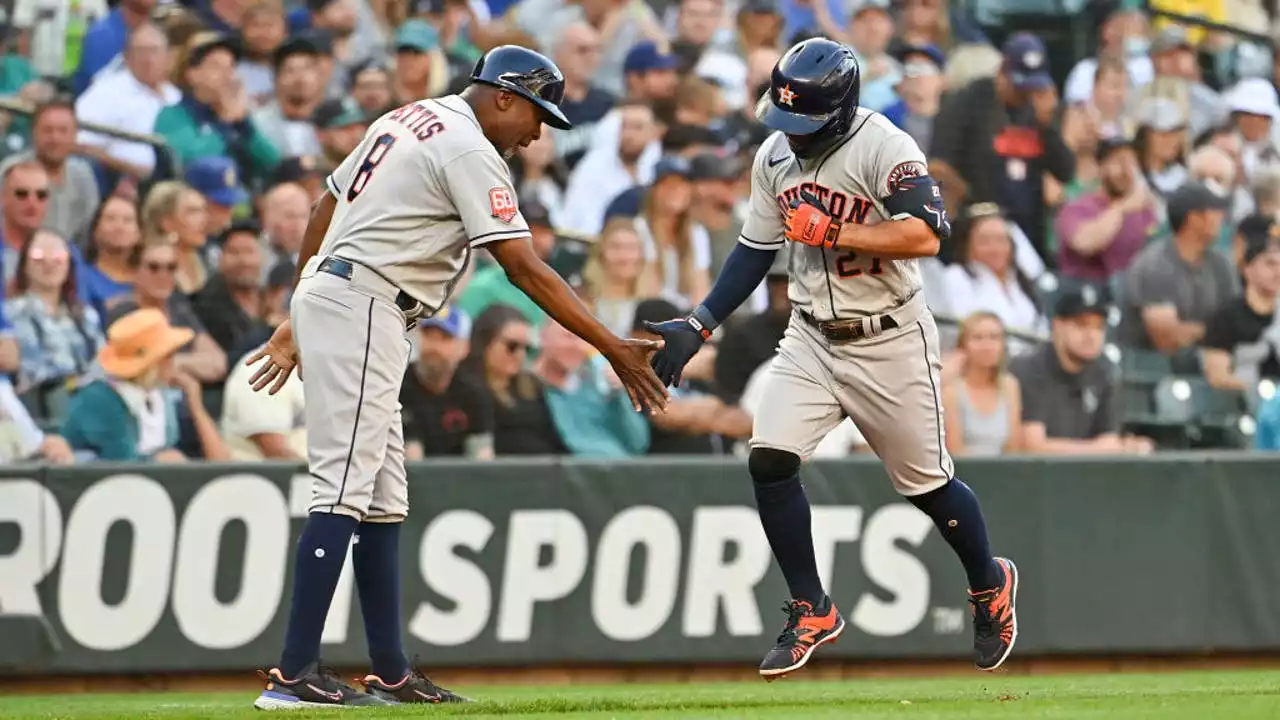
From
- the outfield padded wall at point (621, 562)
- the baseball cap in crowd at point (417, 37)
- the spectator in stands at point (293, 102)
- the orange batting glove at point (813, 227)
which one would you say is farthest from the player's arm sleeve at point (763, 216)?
the baseball cap in crowd at point (417, 37)

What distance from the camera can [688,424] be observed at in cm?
917

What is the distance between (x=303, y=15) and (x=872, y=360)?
237 inches

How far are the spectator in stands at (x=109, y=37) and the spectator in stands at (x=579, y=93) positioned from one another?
7.75 feet

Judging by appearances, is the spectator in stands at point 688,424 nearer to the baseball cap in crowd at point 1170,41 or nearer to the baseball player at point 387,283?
the baseball player at point 387,283

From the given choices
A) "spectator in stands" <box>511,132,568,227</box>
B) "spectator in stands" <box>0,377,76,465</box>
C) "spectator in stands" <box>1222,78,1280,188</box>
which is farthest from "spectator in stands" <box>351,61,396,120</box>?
"spectator in stands" <box>1222,78,1280,188</box>

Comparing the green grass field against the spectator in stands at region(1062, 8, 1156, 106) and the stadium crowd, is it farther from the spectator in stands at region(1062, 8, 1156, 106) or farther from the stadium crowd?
the spectator in stands at region(1062, 8, 1156, 106)

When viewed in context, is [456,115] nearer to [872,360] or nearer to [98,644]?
[872,360]

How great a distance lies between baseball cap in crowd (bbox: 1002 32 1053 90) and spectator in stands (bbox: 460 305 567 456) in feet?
13.1

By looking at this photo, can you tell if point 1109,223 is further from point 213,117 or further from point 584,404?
point 213,117

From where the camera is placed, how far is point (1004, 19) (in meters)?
11.9

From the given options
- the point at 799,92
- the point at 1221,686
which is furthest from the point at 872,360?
the point at 1221,686

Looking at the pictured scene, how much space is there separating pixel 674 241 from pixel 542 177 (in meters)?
0.98

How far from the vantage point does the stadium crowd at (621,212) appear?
895cm

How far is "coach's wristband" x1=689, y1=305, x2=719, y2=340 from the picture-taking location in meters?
6.05
